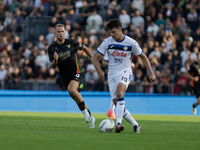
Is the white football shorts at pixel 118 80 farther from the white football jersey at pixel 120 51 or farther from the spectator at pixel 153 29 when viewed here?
the spectator at pixel 153 29

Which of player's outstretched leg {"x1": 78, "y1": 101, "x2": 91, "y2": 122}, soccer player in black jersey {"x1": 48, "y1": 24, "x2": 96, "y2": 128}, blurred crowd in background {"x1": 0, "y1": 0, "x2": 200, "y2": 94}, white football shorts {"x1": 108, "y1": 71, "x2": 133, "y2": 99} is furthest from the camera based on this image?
blurred crowd in background {"x1": 0, "y1": 0, "x2": 200, "y2": 94}

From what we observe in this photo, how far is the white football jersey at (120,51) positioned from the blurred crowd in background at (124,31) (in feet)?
30.8

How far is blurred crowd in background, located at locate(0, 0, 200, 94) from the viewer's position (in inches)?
776

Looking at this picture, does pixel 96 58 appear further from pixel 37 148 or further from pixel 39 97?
pixel 39 97

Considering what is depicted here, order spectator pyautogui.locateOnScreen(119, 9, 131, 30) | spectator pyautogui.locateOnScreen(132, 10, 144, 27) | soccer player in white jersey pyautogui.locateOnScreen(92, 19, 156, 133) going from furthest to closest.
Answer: spectator pyautogui.locateOnScreen(132, 10, 144, 27)
spectator pyautogui.locateOnScreen(119, 9, 131, 30)
soccer player in white jersey pyautogui.locateOnScreen(92, 19, 156, 133)

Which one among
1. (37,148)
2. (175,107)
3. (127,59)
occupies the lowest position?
(175,107)

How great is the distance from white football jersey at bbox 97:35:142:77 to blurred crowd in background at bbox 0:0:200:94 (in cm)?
937

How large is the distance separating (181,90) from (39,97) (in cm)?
541

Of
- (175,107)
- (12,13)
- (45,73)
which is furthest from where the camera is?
(12,13)


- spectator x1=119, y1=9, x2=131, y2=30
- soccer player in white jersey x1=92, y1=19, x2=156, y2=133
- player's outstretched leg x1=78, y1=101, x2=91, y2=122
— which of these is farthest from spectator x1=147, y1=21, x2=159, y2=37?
soccer player in white jersey x1=92, y1=19, x2=156, y2=133

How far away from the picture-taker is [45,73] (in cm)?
2122

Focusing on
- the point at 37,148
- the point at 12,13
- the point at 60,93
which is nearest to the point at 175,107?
the point at 60,93

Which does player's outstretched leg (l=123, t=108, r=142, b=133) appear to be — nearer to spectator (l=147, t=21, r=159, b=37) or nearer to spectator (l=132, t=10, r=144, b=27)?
spectator (l=147, t=21, r=159, b=37)

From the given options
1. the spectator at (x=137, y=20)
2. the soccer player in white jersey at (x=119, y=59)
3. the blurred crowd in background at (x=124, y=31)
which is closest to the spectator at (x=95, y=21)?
the blurred crowd in background at (x=124, y=31)
